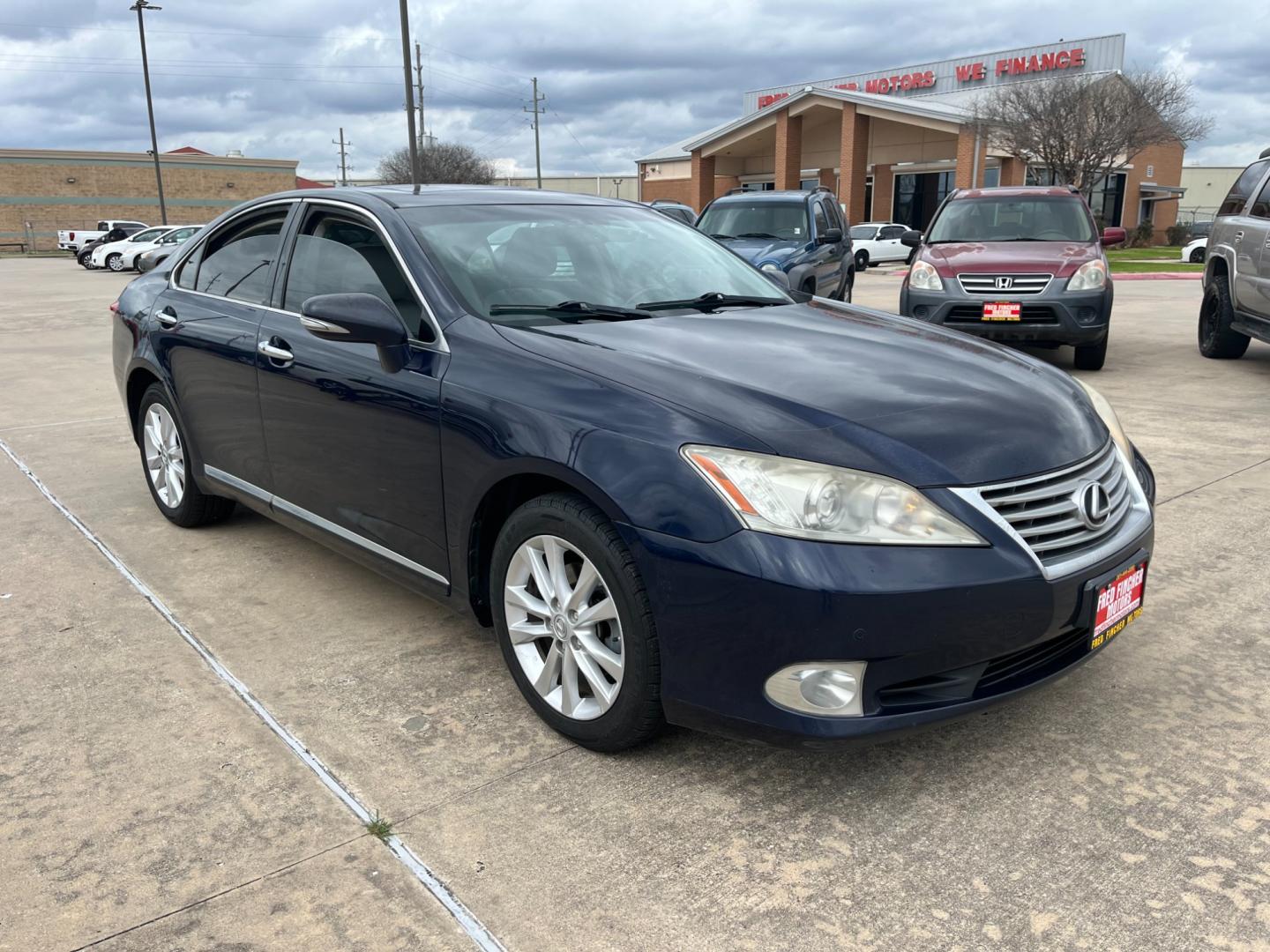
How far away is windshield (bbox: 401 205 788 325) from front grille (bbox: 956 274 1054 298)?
527 centimetres

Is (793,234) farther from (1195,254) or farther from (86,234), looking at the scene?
(86,234)

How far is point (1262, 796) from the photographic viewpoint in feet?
8.89

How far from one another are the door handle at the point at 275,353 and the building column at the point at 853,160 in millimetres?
40165

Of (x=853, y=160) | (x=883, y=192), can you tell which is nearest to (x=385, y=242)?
(x=853, y=160)

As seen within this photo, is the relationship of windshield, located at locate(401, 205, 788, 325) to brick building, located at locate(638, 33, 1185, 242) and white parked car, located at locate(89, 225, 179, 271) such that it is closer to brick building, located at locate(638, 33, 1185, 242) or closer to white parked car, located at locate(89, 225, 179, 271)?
white parked car, located at locate(89, 225, 179, 271)

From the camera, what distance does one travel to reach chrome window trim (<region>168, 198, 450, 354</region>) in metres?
3.30

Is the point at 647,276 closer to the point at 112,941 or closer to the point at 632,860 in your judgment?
the point at 632,860

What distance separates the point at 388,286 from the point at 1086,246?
307 inches

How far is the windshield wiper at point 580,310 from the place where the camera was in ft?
11.1

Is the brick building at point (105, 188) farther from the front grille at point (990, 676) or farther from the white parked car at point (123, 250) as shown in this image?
the front grille at point (990, 676)

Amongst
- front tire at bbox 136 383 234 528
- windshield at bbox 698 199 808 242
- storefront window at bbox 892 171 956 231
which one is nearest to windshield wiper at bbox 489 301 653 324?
front tire at bbox 136 383 234 528

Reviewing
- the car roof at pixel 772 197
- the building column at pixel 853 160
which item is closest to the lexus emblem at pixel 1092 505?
the car roof at pixel 772 197

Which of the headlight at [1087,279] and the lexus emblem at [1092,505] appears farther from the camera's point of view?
the headlight at [1087,279]

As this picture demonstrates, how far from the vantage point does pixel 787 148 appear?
4394 cm
